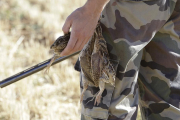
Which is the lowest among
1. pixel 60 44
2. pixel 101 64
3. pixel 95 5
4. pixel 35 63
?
pixel 101 64

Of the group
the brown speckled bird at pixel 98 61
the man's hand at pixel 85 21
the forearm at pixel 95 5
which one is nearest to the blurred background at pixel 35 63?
the brown speckled bird at pixel 98 61

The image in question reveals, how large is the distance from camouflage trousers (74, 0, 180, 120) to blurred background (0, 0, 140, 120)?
1123mm

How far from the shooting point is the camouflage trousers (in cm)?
198

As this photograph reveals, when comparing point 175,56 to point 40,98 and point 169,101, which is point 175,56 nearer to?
point 169,101

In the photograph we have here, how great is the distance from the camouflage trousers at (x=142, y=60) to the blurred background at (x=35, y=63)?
1123mm

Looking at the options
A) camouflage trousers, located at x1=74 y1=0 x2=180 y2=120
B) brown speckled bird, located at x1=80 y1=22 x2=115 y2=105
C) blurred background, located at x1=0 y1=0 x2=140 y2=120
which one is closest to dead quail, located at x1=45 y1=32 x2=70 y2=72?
brown speckled bird, located at x1=80 y1=22 x2=115 y2=105

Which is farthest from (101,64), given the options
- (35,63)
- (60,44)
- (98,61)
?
(35,63)

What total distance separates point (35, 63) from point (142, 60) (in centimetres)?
252

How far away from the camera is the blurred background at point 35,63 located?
131 inches

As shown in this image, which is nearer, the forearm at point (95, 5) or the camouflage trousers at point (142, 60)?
the forearm at point (95, 5)

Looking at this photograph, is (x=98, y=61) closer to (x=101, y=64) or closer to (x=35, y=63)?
(x=101, y=64)

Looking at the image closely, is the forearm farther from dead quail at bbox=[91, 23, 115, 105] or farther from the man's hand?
dead quail at bbox=[91, 23, 115, 105]

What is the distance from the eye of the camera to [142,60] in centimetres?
236

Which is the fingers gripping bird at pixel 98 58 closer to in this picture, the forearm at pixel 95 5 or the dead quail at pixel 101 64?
the dead quail at pixel 101 64
